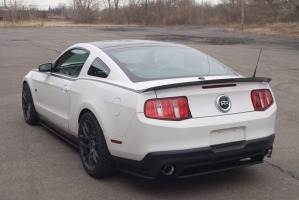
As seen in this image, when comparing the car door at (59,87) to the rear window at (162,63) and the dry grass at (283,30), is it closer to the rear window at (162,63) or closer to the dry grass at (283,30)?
the rear window at (162,63)

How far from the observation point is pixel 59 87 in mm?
5738

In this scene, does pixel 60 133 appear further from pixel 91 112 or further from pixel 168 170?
pixel 168 170

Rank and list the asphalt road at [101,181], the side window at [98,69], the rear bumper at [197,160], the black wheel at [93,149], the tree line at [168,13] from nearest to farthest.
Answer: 1. the rear bumper at [197,160]
2. the asphalt road at [101,181]
3. the black wheel at [93,149]
4. the side window at [98,69]
5. the tree line at [168,13]

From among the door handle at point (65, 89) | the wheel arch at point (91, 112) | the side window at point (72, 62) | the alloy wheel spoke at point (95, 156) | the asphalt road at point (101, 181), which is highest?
the side window at point (72, 62)

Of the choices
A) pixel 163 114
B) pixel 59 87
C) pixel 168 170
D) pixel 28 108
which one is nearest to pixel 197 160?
pixel 168 170

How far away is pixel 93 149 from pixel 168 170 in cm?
101

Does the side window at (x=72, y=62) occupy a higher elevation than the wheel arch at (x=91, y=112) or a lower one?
higher

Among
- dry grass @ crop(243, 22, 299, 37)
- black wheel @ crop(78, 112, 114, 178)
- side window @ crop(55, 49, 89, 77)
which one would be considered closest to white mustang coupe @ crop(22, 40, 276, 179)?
black wheel @ crop(78, 112, 114, 178)

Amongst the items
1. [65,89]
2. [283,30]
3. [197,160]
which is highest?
[65,89]

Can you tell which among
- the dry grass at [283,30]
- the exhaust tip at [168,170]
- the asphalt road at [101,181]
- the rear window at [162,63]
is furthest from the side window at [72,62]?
the dry grass at [283,30]

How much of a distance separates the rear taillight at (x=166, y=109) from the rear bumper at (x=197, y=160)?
1.06 feet

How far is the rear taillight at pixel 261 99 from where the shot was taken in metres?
4.55

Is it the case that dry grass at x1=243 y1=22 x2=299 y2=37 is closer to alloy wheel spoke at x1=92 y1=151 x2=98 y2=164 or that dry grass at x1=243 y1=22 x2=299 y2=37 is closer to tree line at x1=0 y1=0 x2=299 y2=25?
tree line at x1=0 y1=0 x2=299 y2=25

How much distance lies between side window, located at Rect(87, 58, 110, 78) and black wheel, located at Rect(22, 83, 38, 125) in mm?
2095
